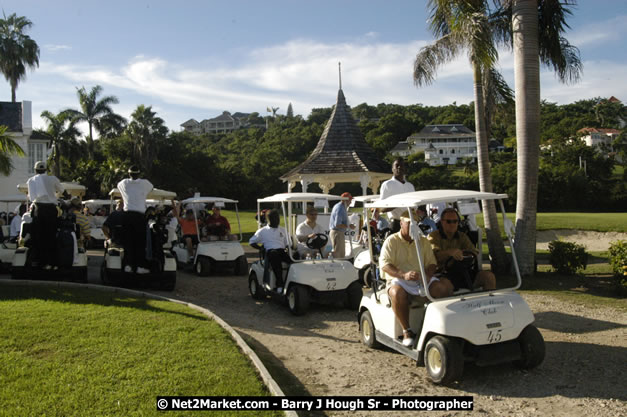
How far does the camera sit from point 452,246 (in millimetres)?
6648

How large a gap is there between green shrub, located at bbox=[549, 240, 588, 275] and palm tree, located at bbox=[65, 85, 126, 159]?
4342 centimetres

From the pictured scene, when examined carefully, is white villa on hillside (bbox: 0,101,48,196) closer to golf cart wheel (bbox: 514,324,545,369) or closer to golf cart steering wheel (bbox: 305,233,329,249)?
golf cart steering wheel (bbox: 305,233,329,249)

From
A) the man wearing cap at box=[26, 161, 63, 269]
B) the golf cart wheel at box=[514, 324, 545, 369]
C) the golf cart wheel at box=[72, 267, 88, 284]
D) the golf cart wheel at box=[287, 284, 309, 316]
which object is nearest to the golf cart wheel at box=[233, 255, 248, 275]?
the golf cart wheel at box=[72, 267, 88, 284]

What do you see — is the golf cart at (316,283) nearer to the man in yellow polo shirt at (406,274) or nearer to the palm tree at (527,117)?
the man in yellow polo shirt at (406,274)

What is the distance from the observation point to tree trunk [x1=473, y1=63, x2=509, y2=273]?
516 inches

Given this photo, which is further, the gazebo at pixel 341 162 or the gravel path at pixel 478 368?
the gazebo at pixel 341 162

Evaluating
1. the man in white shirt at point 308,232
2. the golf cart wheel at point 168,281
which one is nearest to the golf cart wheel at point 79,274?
the golf cart wheel at point 168,281

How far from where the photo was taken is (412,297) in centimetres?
610

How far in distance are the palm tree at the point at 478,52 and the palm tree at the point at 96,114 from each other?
132 feet

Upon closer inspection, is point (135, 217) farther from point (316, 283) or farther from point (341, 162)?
point (341, 162)

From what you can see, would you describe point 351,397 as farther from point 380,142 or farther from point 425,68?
point 380,142

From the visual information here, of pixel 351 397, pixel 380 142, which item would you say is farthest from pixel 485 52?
pixel 380 142

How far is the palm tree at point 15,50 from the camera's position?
41.8 meters

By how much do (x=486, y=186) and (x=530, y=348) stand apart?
26.9ft
